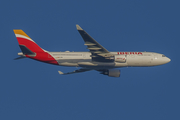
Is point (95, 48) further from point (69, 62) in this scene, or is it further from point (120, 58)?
point (69, 62)

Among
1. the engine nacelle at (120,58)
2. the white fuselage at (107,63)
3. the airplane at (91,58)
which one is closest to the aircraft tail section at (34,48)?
the airplane at (91,58)

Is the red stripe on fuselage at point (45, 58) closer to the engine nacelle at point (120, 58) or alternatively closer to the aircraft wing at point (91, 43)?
the aircraft wing at point (91, 43)

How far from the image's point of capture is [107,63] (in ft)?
219

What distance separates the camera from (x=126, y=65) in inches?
2685

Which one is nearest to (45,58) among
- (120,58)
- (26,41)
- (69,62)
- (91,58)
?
(69,62)

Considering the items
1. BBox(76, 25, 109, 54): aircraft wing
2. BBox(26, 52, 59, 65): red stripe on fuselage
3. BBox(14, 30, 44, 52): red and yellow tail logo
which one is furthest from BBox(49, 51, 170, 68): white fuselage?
BBox(76, 25, 109, 54): aircraft wing

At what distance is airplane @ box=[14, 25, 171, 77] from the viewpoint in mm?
65625

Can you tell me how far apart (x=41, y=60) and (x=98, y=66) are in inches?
498

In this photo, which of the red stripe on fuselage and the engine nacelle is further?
the red stripe on fuselage

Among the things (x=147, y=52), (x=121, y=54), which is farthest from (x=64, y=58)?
(x=147, y=52)

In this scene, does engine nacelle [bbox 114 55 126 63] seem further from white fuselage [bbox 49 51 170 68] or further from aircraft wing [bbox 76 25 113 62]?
aircraft wing [bbox 76 25 113 62]

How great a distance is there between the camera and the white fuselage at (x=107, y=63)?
66.8m

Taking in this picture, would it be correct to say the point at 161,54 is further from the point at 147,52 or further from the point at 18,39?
the point at 18,39

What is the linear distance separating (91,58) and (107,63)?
3701mm
